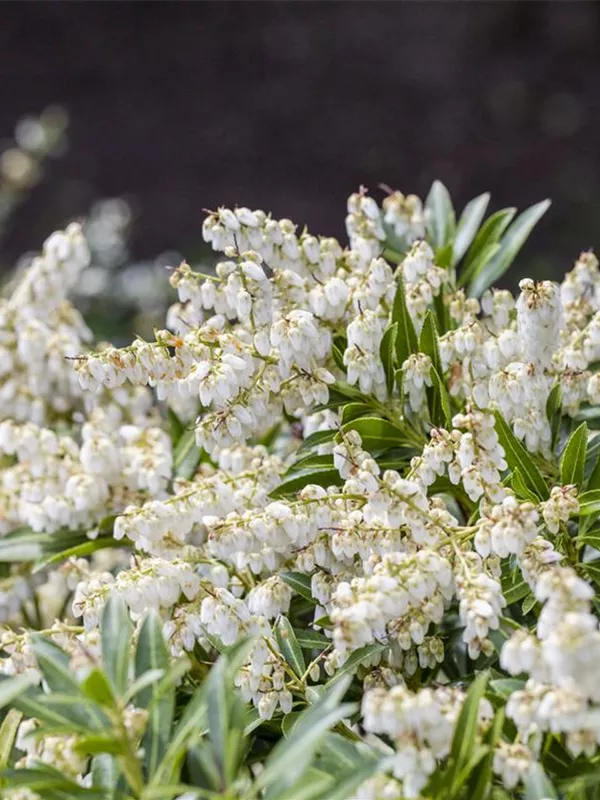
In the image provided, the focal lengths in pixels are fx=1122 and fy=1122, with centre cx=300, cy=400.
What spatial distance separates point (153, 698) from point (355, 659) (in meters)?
0.26

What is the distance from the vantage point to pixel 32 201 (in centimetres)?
612

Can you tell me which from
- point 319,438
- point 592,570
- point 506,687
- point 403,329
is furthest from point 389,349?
point 506,687

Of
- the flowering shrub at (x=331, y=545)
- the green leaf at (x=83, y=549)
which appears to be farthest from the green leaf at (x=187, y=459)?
the green leaf at (x=83, y=549)

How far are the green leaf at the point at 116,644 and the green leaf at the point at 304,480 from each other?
0.34 meters

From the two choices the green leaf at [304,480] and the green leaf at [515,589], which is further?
the green leaf at [304,480]

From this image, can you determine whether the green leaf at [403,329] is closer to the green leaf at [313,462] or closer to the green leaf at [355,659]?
the green leaf at [313,462]

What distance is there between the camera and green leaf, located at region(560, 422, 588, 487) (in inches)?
49.9

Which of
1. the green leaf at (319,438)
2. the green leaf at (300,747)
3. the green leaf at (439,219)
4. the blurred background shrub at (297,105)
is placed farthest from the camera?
the blurred background shrub at (297,105)

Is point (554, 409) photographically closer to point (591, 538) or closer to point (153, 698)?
point (591, 538)

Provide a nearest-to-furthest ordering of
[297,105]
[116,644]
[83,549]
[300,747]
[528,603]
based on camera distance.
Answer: [300,747], [116,644], [528,603], [83,549], [297,105]

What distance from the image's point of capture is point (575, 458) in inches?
50.9

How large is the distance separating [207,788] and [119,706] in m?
0.15

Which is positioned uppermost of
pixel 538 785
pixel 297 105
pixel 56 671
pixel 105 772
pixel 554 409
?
pixel 297 105

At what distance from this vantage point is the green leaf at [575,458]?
4.16 ft
